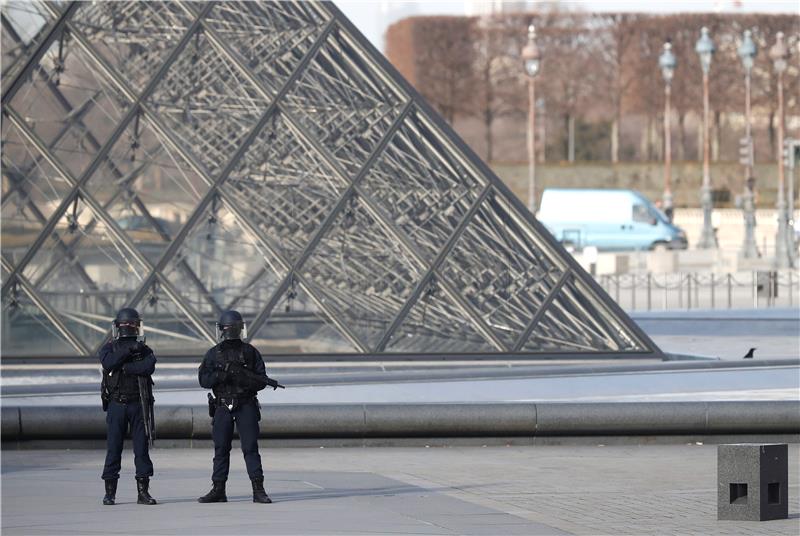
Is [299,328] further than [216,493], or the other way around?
[299,328]

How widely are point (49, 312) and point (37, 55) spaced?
9.62 feet

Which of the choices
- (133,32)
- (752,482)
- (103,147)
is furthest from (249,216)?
(752,482)

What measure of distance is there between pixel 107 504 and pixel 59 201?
968cm

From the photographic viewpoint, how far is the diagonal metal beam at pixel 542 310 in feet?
63.6

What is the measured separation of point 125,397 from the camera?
10.5 m

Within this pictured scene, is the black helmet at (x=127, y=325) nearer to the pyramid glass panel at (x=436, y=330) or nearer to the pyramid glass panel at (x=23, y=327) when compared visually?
the pyramid glass panel at (x=436, y=330)

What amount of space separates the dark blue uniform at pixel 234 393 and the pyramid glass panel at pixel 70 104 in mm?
9817

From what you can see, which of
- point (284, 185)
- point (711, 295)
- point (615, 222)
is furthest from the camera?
point (615, 222)

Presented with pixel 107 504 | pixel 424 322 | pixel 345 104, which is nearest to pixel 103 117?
pixel 345 104

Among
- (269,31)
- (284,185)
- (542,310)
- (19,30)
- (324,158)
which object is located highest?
(269,31)

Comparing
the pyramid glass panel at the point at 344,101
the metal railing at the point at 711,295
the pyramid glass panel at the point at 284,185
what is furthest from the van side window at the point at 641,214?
the pyramid glass panel at the point at 284,185

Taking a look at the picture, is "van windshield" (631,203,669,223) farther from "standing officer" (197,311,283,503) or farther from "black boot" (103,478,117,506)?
"black boot" (103,478,117,506)

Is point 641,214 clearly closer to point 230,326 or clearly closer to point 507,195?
point 507,195

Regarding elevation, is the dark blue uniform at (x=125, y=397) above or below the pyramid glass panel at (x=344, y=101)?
below
